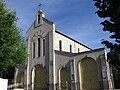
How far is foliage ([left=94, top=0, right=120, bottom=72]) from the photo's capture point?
404 inches

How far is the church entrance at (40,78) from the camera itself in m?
36.3

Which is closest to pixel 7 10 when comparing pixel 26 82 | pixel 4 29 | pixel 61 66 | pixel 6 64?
pixel 4 29

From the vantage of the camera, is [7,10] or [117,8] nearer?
[117,8]

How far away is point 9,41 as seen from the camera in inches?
947

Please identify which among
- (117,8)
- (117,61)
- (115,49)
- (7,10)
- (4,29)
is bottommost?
(117,61)

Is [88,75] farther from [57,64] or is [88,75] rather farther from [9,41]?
[9,41]

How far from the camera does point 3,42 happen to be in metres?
23.3

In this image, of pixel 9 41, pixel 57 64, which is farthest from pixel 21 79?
pixel 9 41

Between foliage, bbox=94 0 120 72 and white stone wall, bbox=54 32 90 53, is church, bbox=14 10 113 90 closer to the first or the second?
white stone wall, bbox=54 32 90 53

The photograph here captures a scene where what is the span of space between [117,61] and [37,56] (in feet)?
94.6

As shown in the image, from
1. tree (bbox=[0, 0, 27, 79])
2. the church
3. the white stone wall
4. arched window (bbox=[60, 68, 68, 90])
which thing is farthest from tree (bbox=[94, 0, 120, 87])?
the white stone wall

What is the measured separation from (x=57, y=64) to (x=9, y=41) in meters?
13.0

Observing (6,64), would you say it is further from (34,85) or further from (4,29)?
(34,85)

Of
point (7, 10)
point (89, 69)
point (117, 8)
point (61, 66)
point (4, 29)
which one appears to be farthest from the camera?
point (61, 66)
